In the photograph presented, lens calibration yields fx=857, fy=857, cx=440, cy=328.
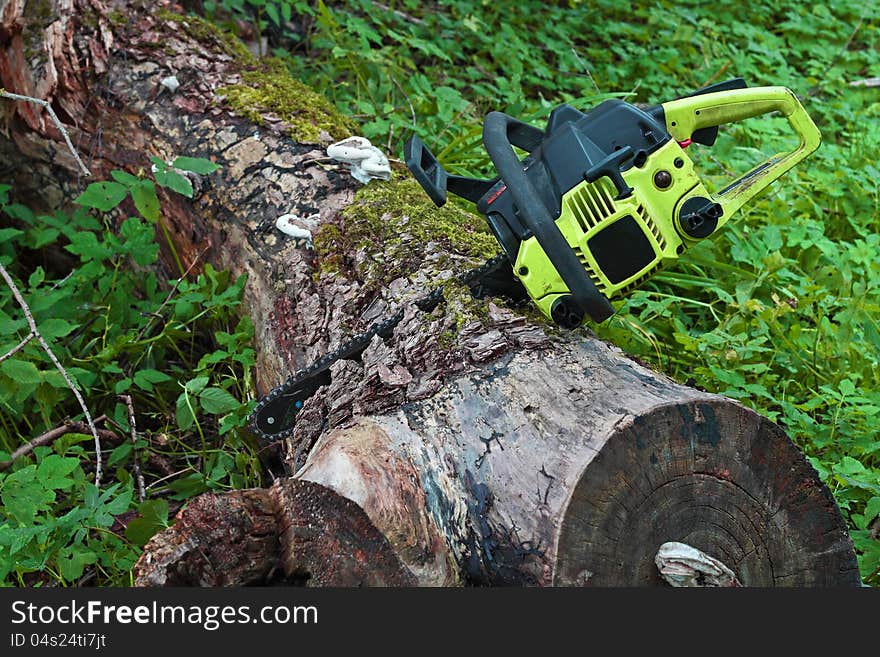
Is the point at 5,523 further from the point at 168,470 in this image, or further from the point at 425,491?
the point at 425,491

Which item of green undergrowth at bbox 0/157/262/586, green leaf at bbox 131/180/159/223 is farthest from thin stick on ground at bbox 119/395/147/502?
green leaf at bbox 131/180/159/223

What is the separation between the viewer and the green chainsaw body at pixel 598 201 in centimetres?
224

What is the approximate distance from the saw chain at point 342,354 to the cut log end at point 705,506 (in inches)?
28.9

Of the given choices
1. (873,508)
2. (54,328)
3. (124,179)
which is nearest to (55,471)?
(54,328)

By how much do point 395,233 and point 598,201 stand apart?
2.73 ft

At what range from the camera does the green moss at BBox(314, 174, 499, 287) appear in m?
2.74

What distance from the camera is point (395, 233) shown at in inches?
113

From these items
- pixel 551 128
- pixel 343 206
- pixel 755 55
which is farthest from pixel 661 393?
pixel 755 55

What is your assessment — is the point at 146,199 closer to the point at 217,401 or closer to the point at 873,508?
the point at 217,401

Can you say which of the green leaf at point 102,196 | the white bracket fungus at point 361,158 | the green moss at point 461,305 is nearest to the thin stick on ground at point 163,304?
the green leaf at point 102,196

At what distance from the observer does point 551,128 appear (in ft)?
7.95

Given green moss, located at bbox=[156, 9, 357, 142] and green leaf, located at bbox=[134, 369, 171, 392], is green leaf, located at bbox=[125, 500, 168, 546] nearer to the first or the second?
green leaf, located at bbox=[134, 369, 171, 392]

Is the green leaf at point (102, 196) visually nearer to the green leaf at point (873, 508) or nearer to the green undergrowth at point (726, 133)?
the green undergrowth at point (726, 133)

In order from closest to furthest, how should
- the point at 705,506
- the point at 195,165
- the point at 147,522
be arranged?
1. the point at 705,506
2. the point at 147,522
3. the point at 195,165
